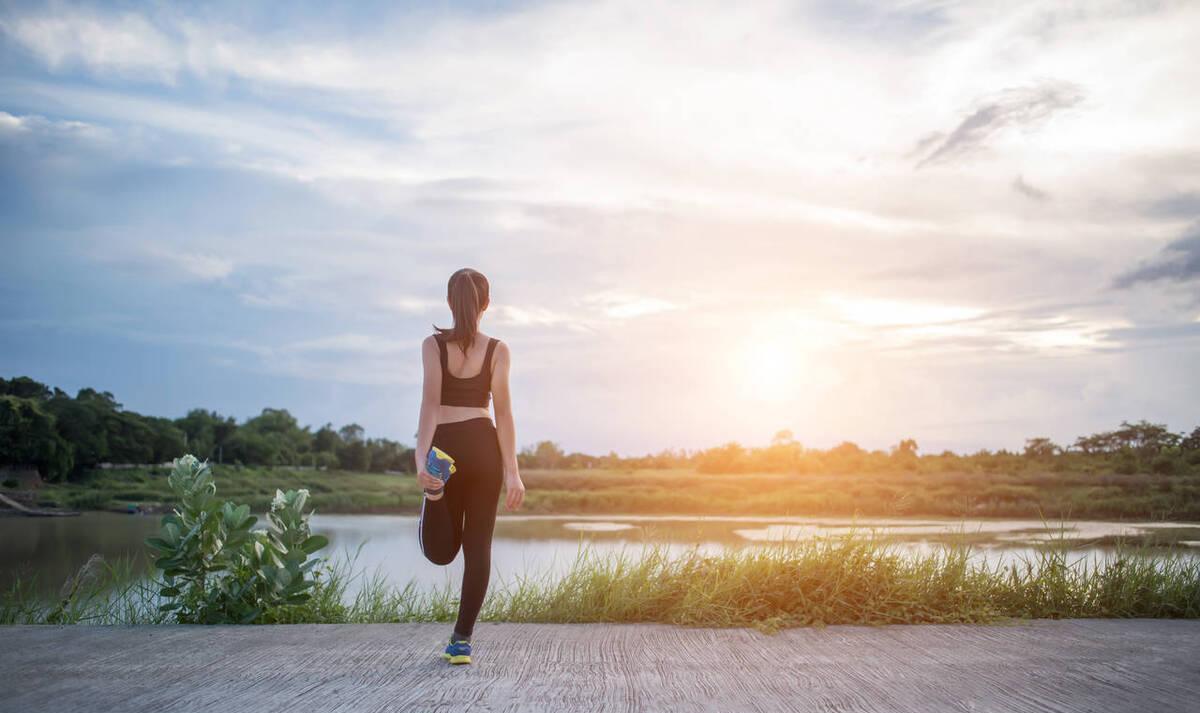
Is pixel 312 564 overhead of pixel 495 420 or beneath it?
beneath

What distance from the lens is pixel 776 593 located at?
547 cm

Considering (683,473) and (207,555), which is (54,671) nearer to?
(207,555)

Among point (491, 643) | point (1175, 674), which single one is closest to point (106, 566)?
point (491, 643)

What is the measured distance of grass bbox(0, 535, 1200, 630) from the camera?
17.8ft

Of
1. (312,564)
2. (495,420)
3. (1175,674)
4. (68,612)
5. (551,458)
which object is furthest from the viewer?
(551,458)

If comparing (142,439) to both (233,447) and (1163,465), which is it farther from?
(1163,465)

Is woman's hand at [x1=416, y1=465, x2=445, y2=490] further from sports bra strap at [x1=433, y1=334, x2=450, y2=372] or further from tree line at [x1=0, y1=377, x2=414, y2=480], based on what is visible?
tree line at [x1=0, y1=377, x2=414, y2=480]

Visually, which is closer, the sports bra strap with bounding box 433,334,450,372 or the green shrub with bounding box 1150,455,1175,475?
the sports bra strap with bounding box 433,334,450,372

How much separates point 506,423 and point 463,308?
2.13 feet

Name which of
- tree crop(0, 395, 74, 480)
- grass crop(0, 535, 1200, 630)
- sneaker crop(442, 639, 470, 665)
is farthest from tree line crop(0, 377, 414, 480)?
sneaker crop(442, 639, 470, 665)

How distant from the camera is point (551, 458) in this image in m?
33.7

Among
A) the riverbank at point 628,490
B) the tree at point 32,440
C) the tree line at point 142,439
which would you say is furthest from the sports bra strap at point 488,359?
the tree at point 32,440

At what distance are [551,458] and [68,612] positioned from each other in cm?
2779

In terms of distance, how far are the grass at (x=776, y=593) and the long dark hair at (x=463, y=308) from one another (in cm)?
219
